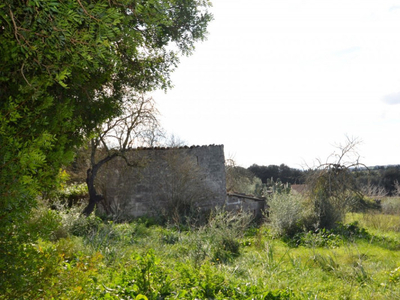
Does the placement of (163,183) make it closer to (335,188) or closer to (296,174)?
(335,188)

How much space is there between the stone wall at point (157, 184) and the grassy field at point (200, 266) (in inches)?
121

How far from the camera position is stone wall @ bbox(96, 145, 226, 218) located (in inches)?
524

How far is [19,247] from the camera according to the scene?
3055 millimetres

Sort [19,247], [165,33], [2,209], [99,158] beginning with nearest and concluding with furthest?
[2,209], [19,247], [165,33], [99,158]

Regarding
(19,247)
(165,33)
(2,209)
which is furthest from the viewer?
(165,33)

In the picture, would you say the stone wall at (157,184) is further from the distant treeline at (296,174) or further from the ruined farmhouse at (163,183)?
the distant treeline at (296,174)

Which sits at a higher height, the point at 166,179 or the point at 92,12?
the point at 92,12

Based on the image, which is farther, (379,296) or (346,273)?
(346,273)

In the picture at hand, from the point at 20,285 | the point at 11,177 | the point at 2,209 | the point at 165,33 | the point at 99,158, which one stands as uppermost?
the point at 165,33

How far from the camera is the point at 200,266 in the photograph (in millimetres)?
5832

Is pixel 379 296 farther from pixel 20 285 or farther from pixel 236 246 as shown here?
pixel 20 285

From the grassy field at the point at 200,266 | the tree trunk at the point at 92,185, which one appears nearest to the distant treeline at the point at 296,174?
the tree trunk at the point at 92,185

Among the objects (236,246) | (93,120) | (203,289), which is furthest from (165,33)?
(203,289)

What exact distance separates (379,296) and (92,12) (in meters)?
5.30
